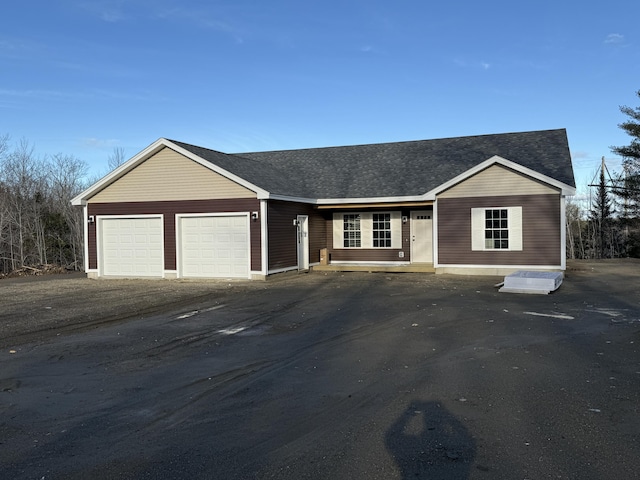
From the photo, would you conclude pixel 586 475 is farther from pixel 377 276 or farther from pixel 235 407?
pixel 377 276

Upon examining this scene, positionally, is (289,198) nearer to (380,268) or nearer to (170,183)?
(170,183)

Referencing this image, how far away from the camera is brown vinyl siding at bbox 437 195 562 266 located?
17.6 m

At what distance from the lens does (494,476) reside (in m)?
3.67

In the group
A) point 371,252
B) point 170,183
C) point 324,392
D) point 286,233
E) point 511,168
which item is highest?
point 511,168

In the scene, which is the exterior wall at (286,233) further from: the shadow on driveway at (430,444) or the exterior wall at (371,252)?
the shadow on driveway at (430,444)

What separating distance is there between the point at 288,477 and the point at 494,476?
4.62 ft

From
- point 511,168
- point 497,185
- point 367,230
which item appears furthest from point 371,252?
point 511,168

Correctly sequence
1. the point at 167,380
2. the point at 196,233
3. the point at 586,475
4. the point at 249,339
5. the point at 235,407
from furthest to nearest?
the point at 196,233 < the point at 249,339 < the point at 167,380 < the point at 235,407 < the point at 586,475

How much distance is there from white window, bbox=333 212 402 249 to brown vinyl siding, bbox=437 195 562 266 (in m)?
3.18

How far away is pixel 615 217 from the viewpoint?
44375 mm

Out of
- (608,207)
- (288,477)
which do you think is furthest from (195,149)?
(608,207)

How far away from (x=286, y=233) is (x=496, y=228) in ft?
23.9

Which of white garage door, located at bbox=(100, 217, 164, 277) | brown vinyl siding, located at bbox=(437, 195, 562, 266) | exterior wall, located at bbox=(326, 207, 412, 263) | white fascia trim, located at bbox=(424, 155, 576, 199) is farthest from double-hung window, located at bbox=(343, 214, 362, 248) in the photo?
white garage door, located at bbox=(100, 217, 164, 277)

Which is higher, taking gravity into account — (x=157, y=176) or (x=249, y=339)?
(x=157, y=176)
